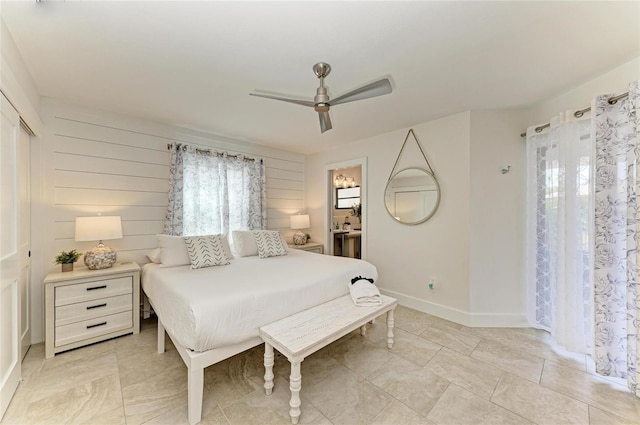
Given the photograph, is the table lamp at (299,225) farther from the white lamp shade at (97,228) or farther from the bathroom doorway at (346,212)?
the white lamp shade at (97,228)

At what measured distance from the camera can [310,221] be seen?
5.00 metres

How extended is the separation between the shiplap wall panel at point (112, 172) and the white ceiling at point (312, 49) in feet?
1.05

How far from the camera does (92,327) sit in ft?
8.29

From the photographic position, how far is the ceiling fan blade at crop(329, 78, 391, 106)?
69.4 inches

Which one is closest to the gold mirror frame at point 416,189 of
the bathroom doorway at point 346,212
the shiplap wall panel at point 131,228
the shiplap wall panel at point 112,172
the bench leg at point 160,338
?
the bathroom doorway at point 346,212

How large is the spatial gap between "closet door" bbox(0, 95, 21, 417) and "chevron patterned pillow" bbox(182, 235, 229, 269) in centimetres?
125

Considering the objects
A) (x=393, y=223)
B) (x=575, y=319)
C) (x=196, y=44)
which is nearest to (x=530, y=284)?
(x=575, y=319)

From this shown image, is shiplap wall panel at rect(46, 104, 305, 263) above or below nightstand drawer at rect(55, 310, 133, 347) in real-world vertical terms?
above

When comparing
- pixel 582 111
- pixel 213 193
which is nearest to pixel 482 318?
pixel 582 111

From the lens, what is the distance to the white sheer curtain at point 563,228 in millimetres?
2301

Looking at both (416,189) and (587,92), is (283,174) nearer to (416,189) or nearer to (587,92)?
(416,189)

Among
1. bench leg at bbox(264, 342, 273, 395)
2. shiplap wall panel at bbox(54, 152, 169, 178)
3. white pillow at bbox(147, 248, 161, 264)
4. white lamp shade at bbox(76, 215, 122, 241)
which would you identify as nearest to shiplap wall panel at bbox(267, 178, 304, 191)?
shiplap wall panel at bbox(54, 152, 169, 178)

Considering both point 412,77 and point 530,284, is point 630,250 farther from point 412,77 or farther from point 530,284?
point 412,77

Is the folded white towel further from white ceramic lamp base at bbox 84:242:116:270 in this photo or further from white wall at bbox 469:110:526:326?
white ceramic lamp base at bbox 84:242:116:270
